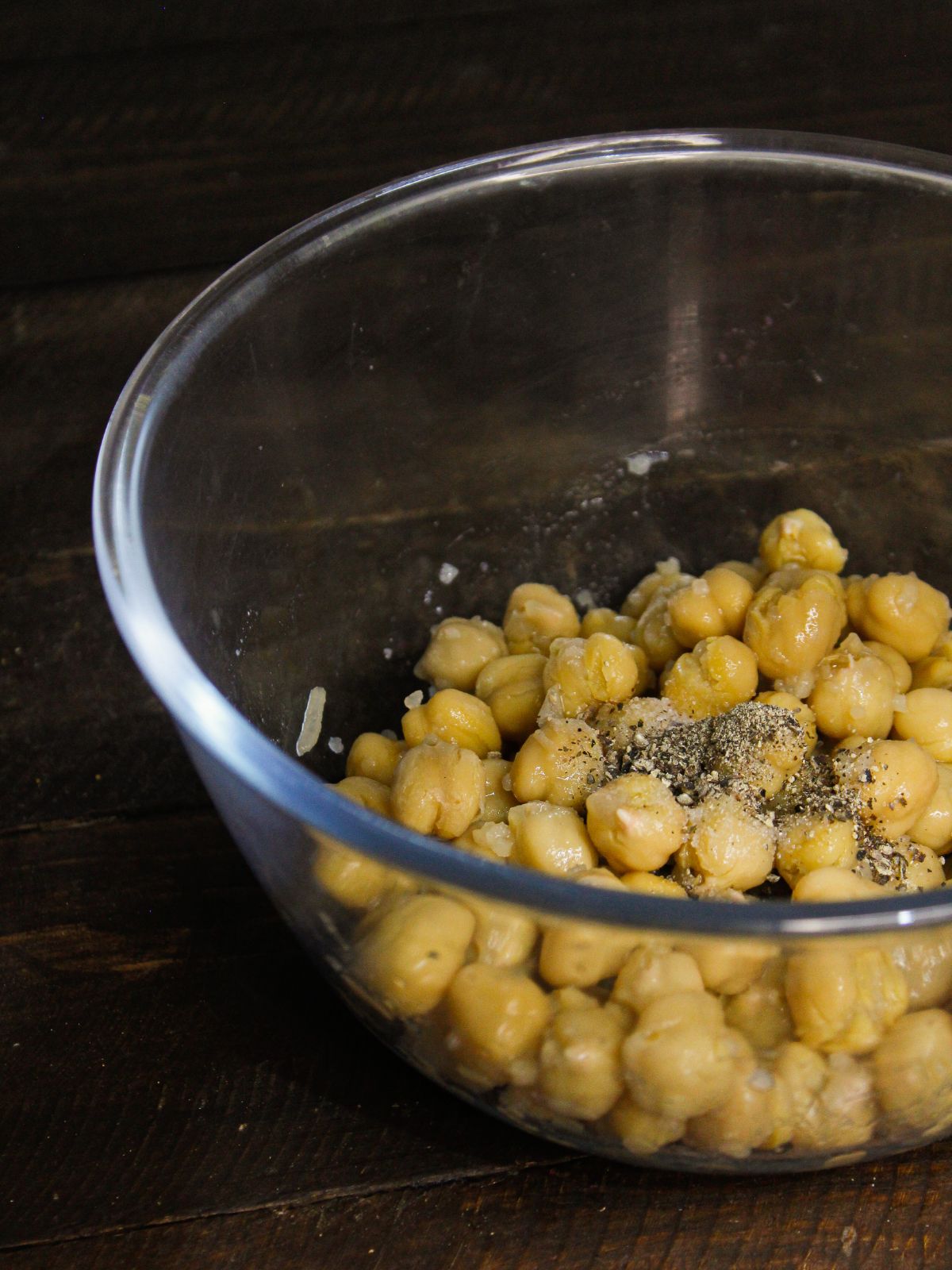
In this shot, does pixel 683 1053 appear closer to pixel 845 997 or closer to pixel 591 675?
pixel 845 997

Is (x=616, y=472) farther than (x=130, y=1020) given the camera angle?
Yes

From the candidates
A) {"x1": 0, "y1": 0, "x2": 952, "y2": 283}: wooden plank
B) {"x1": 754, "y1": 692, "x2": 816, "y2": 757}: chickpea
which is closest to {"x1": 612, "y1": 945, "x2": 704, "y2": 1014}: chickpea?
{"x1": 754, "y1": 692, "x2": 816, "y2": 757}: chickpea

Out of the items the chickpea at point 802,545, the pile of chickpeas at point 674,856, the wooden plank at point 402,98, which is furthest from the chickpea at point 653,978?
the wooden plank at point 402,98

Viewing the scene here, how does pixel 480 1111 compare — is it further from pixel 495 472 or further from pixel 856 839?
pixel 495 472

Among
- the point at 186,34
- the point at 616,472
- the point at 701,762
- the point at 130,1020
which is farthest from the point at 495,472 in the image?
the point at 186,34

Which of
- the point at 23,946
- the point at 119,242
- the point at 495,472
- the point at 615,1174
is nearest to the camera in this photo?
the point at 615,1174

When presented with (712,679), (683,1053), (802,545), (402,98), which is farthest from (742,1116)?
(402,98)

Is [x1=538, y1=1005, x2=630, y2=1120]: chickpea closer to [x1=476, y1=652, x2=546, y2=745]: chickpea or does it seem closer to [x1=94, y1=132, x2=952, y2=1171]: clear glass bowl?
[x1=94, y1=132, x2=952, y2=1171]: clear glass bowl

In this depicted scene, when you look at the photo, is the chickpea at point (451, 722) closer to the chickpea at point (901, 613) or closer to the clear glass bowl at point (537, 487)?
the clear glass bowl at point (537, 487)
